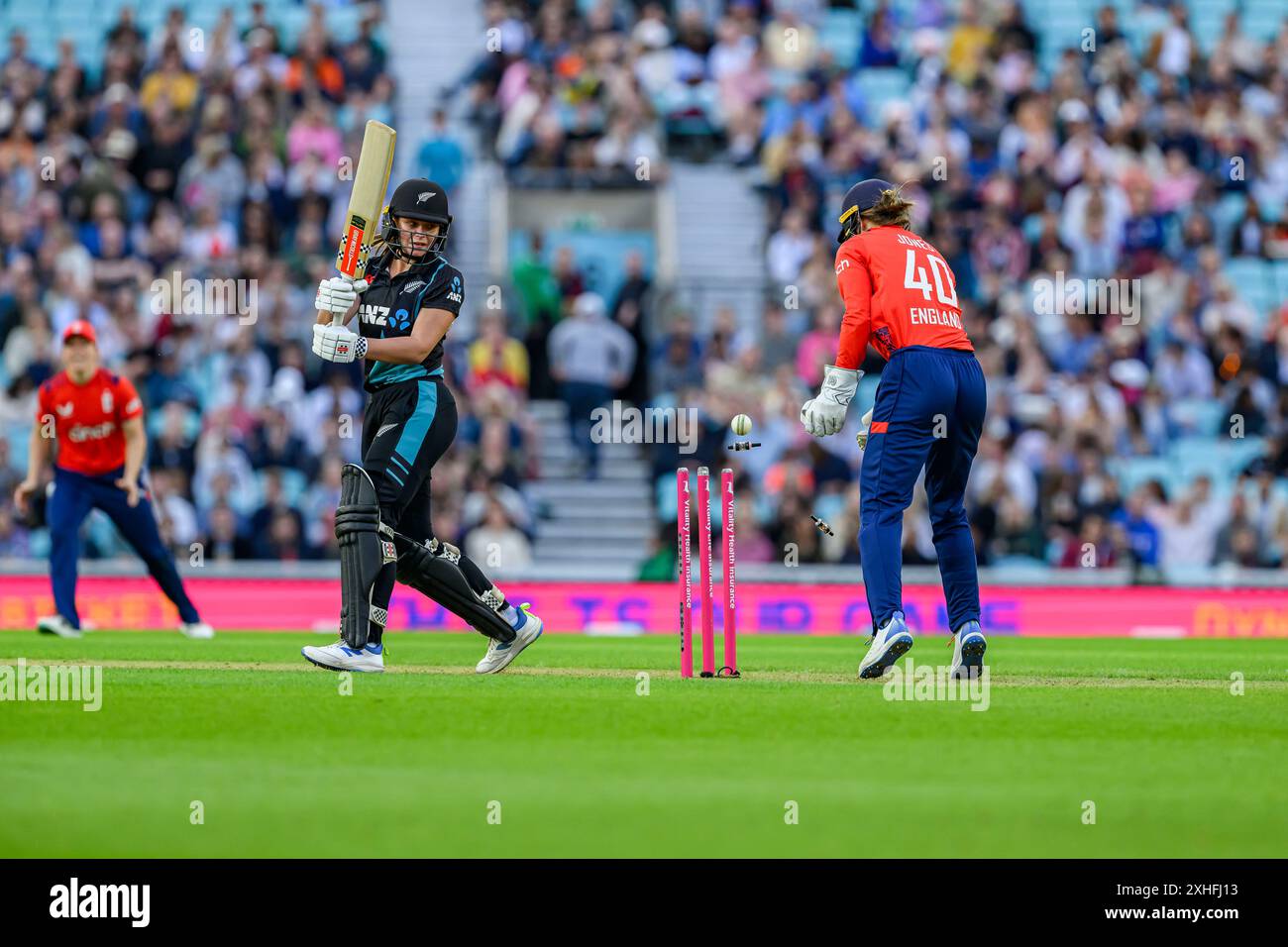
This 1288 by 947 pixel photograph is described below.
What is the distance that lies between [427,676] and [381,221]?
2.55 m

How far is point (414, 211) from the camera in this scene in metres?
11.0

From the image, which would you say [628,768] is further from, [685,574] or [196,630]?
[196,630]

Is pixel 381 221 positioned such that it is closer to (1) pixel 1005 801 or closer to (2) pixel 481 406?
(1) pixel 1005 801

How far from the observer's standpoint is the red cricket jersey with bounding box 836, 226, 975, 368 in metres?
10.8

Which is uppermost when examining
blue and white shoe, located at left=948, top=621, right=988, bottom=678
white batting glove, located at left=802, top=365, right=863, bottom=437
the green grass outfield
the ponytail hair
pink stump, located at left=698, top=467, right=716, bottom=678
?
the ponytail hair

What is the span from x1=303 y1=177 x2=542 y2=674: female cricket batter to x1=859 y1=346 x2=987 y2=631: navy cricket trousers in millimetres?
2181

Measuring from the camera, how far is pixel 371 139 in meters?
11.0

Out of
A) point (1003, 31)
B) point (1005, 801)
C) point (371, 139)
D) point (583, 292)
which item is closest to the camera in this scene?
point (1005, 801)

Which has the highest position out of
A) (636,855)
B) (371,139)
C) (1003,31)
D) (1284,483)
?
(1003,31)

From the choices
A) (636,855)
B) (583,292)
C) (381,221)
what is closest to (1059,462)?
(583,292)

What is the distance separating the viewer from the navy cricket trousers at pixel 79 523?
15344 millimetres

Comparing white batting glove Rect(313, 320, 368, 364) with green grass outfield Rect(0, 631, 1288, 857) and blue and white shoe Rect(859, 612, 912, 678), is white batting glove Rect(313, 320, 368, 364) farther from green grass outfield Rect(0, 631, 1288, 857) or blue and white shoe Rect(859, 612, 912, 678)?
blue and white shoe Rect(859, 612, 912, 678)

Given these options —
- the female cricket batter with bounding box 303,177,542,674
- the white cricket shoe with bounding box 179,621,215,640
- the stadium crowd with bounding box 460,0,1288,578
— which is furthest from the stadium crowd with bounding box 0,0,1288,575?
the female cricket batter with bounding box 303,177,542,674

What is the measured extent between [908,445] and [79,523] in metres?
7.39
